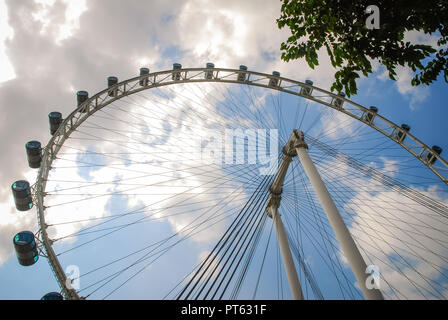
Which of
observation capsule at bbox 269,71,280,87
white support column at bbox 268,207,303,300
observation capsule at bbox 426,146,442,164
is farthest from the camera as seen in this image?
observation capsule at bbox 269,71,280,87

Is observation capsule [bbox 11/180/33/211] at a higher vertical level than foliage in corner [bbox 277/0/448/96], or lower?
lower

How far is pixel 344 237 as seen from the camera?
9.44 meters

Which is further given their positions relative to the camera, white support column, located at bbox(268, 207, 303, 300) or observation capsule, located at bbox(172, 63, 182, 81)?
observation capsule, located at bbox(172, 63, 182, 81)

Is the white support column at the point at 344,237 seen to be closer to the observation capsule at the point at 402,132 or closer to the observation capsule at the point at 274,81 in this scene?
the observation capsule at the point at 274,81

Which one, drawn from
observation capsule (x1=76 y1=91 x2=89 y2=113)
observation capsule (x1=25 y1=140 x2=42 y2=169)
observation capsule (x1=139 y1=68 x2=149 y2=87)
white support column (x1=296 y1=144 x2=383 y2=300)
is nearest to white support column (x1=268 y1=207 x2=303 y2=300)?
white support column (x1=296 y1=144 x2=383 y2=300)

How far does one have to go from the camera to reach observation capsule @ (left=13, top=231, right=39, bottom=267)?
961 cm

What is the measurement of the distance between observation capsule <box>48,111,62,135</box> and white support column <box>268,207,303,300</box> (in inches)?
532

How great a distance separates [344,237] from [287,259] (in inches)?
214

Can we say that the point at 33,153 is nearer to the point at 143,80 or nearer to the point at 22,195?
the point at 22,195

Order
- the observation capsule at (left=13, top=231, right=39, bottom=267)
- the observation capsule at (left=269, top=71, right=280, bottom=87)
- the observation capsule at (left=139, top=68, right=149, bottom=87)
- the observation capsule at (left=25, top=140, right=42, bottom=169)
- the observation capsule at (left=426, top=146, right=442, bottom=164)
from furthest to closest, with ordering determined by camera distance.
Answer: the observation capsule at (left=269, top=71, right=280, bottom=87)
the observation capsule at (left=426, top=146, right=442, bottom=164)
the observation capsule at (left=139, top=68, right=149, bottom=87)
the observation capsule at (left=25, top=140, right=42, bottom=169)
the observation capsule at (left=13, top=231, right=39, bottom=267)

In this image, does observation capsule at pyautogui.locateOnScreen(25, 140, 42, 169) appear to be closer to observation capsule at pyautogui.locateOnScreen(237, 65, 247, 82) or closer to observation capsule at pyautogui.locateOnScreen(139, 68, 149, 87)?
observation capsule at pyautogui.locateOnScreen(139, 68, 149, 87)

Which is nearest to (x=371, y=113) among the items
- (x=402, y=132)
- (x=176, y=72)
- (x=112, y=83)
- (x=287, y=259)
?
(x=402, y=132)
